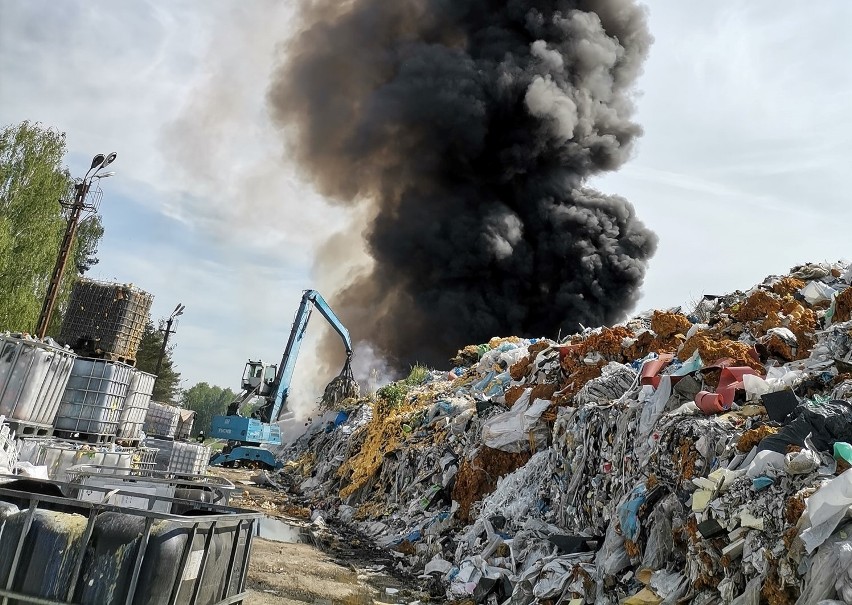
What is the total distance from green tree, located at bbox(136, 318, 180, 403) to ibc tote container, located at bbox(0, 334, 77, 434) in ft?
90.2

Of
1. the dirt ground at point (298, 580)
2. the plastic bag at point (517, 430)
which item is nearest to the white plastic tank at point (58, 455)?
the dirt ground at point (298, 580)

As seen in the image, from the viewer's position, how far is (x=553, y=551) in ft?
19.7

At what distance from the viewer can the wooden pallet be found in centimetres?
862

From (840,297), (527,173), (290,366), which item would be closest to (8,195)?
(290,366)

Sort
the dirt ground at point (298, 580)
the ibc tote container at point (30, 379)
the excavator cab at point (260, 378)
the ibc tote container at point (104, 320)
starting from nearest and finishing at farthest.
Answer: the dirt ground at point (298, 580)
the ibc tote container at point (30, 379)
the ibc tote container at point (104, 320)
the excavator cab at point (260, 378)

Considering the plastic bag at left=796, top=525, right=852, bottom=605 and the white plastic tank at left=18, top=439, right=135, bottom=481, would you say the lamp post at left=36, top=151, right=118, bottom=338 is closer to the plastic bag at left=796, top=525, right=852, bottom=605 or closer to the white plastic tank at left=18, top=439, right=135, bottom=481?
the white plastic tank at left=18, top=439, right=135, bottom=481

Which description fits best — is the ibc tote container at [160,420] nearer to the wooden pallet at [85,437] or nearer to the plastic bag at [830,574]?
the wooden pallet at [85,437]

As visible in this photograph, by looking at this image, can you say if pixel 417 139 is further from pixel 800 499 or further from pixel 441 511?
pixel 800 499

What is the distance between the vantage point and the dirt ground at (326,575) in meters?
6.23

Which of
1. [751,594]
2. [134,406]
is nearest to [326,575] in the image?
[134,406]

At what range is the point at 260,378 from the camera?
1955 centimetres

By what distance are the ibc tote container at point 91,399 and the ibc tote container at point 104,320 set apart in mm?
823

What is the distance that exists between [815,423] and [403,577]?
17.0 ft

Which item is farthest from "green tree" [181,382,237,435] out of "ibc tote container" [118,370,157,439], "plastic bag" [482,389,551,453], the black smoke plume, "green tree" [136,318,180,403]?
"plastic bag" [482,389,551,453]
